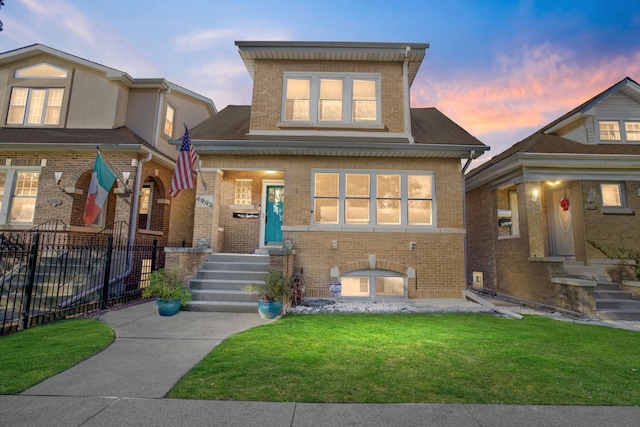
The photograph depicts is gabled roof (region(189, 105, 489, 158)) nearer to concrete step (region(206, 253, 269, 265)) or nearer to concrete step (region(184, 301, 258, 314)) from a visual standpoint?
concrete step (region(206, 253, 269, 265))

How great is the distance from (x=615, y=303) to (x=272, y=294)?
9.15 metres

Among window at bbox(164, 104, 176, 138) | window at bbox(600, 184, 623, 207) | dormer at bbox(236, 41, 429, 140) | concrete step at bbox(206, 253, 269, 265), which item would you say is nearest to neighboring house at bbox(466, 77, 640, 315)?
window at bbox(600, 184, 623, 207)

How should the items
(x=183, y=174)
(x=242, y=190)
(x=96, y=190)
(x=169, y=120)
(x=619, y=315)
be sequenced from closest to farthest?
(x=619, y=315), (x=183, y=174), (x=96, y=190), (x=242, y=190), (x=169, y=120)

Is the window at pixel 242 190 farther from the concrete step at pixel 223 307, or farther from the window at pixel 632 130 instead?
the window at pixel 632 130

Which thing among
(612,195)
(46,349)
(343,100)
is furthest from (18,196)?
(612,195)

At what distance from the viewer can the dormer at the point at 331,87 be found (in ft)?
33.8

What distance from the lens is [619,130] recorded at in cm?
1096

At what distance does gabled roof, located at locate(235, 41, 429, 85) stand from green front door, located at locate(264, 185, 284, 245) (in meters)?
4.59

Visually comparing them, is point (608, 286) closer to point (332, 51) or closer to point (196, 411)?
point (332, 51)

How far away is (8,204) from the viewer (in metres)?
11.3

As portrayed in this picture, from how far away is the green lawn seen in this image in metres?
3.37

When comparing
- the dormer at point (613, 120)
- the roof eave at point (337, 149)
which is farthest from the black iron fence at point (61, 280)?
the dormer at point (613, 120)

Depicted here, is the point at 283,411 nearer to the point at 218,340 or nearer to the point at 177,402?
the point at 177,402

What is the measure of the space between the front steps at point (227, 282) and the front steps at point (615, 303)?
8.99 metres
